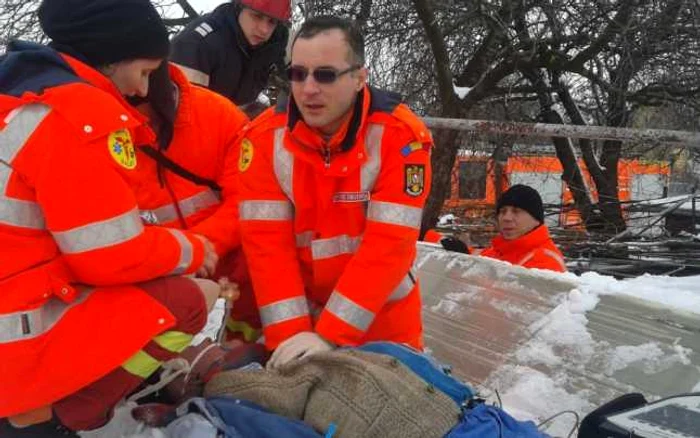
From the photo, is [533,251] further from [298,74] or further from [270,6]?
[298,74]

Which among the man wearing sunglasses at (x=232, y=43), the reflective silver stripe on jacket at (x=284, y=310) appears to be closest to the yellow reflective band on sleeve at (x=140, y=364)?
the reflective silver stripe on jacket at (x=284, y=310)

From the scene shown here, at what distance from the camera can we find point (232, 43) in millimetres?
3521

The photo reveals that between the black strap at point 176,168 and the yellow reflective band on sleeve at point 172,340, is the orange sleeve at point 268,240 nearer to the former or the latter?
the black strap at point 176,168

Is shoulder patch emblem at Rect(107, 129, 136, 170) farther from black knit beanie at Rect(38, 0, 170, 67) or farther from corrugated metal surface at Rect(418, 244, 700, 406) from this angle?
corrugated metal surface at Rect(418, 244, 700, 406)

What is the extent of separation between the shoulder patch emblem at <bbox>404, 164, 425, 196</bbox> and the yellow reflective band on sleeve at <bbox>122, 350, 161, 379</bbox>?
1004 millimetres

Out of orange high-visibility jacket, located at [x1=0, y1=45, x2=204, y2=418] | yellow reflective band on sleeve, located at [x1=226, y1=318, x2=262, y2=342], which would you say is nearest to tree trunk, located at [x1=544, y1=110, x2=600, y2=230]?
yellow reflective band on sleeve, located at [x1=226, y1=318, x2=262, y2=342]

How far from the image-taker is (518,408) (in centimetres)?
270

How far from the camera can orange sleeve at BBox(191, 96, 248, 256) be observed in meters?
2.43

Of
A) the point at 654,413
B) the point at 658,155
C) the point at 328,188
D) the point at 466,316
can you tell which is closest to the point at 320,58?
the point at 328,188

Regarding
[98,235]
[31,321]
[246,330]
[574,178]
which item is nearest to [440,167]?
[574,178]

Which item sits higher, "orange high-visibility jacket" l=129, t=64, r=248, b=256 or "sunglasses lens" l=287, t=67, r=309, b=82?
"sunglasses lens" l=287, t=67, r=309, b=82

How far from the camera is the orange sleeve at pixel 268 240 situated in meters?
2.33

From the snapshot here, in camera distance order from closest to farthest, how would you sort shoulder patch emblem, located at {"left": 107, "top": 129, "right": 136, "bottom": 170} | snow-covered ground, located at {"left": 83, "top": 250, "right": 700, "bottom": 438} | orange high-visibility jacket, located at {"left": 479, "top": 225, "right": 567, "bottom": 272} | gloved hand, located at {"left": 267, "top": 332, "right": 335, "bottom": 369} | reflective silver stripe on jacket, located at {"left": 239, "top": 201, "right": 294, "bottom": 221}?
shoulder patch emblem, located at {"left": 107, "top": 129, "right": 136, "bottom": 170} < gloved hand, located at {"left": 267, "top": 332, "right": 335, "bottom": 369} < reflective silver stripe on jacket, located at {"left": 239, "top": 201, "right": 294, "bottom": 221} < snow-covered ground, located at {"left": 83, "top": 250, "right": 700, "bottom": 438} < orange high-visibility jacket, located at {"left": 479, "top": 225, "right": 567, "bottom": 272}

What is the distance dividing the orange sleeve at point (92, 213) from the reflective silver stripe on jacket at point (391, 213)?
0.77 m
